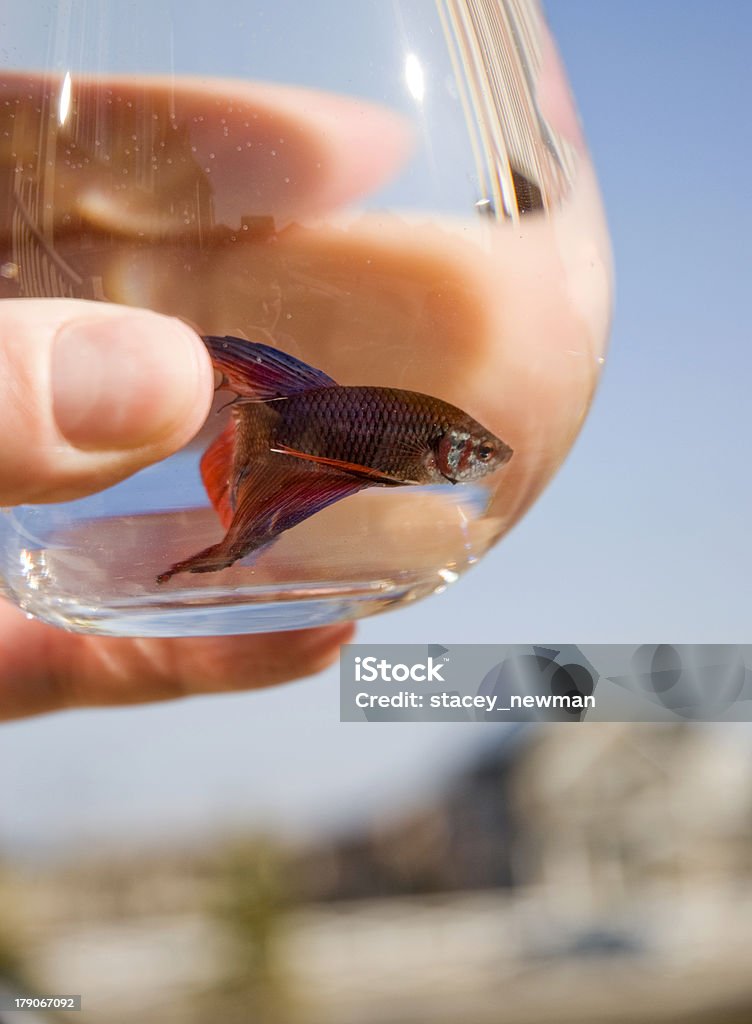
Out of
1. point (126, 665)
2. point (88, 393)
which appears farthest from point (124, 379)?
point (126, 665)

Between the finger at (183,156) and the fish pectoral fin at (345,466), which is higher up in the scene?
the finger at (183,156)

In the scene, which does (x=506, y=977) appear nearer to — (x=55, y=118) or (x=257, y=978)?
(x=257, y=978)

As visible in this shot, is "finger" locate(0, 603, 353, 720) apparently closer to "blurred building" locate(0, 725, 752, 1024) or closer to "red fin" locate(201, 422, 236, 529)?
"red fin" locate(201, 422, 236, 529)

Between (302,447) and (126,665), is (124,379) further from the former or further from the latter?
(126,665)

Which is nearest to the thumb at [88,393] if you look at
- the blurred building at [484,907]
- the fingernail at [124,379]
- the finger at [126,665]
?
the fingernail at [124,379]

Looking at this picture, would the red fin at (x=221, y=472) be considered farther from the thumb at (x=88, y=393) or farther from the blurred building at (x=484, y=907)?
the blurred building at (x=484, y=907)

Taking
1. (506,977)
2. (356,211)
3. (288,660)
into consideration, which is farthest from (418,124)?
(506,977)
